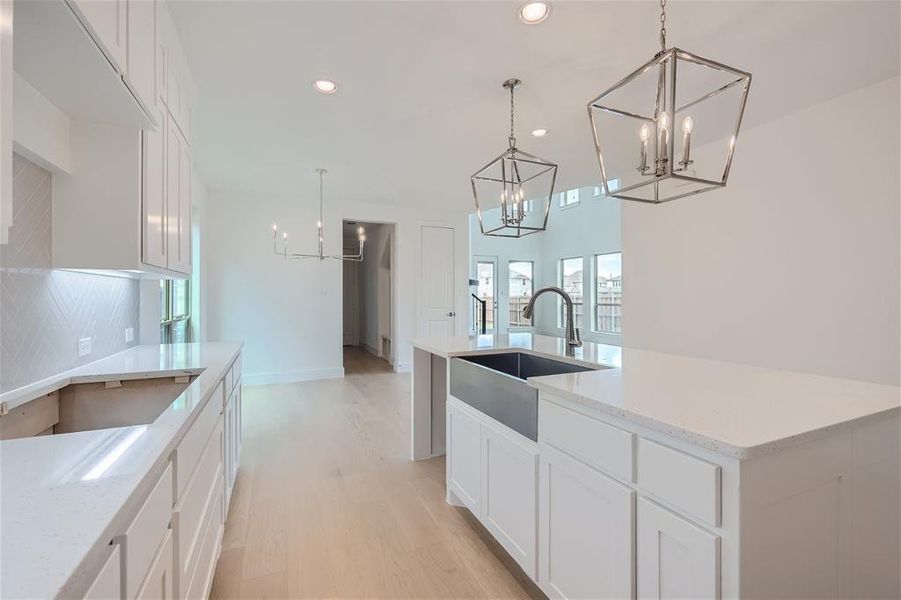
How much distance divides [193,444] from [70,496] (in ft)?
2.10

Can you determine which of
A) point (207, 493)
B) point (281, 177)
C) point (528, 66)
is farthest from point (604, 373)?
point (281, 177)

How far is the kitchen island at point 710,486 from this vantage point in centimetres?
91

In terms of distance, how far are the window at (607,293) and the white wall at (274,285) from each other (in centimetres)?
505

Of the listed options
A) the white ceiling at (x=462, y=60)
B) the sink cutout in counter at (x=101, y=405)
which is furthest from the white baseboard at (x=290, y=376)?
the sink cutout in counter at (x=101, y=405)

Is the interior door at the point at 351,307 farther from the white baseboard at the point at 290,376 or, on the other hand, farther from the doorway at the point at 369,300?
the white baseboard at the point at 290,376

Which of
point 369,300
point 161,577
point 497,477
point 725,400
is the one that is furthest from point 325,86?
point 369,300

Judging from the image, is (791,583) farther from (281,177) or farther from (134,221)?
(281,177)

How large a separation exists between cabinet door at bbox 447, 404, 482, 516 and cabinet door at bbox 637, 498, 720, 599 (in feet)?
3.11

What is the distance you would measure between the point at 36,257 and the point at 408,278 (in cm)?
496

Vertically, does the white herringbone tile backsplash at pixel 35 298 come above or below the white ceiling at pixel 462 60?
below

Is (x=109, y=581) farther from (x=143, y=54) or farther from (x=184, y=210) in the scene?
(x=184, y=210)

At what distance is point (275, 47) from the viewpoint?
2.27m

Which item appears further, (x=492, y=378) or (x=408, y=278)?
(x=408, y=278)

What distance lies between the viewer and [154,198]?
1850 mm
